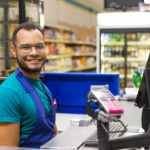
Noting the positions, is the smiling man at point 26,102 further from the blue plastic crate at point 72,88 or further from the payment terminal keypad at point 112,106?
the blue plastic crate at point 72,88

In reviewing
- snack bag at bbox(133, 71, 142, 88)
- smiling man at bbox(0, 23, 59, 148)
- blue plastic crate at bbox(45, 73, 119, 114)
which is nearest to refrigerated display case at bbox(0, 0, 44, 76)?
blue plastic crate at bbox(45, 73, 119, 114)

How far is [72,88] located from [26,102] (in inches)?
72.9

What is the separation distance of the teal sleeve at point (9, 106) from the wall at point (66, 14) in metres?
6.09

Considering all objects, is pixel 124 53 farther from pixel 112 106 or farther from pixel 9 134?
pixel 112 106

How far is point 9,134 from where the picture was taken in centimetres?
151

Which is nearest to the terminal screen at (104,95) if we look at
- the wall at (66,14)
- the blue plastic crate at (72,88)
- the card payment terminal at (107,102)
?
the card payment terminal at (107,102)

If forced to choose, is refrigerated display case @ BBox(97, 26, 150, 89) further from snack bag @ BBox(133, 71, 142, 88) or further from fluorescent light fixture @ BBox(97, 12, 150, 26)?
snack bag @ BBox(133, 71, 142, 88)

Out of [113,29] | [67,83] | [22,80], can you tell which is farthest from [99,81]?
[113,29]

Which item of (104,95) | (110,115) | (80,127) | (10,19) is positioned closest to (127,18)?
Result: (10,19)

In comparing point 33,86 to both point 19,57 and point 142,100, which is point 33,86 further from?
point 142,100

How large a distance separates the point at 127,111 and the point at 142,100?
118cm

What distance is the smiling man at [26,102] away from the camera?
154cm

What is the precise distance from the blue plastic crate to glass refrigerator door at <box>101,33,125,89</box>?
2982mm

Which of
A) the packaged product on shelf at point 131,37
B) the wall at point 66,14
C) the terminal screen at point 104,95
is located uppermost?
the wall at point 66,14
